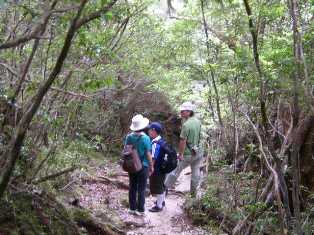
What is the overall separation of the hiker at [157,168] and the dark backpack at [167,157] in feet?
0.15

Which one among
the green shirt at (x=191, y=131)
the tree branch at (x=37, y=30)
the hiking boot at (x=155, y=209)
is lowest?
the hiking boot at (x=155, y=209)

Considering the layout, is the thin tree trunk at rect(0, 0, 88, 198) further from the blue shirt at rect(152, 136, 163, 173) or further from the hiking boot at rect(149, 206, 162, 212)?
the hiking boot at rect(149, 206, 162, 212)

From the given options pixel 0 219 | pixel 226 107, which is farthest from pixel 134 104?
pixel 0 219

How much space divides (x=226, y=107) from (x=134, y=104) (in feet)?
24.2

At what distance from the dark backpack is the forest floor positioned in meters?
0.99

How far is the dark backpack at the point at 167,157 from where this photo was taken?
9.34 m

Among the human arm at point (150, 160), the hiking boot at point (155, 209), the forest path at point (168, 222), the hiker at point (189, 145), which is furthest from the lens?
the hiker at point (189, 145)

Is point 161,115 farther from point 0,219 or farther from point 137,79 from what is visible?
point 0,219

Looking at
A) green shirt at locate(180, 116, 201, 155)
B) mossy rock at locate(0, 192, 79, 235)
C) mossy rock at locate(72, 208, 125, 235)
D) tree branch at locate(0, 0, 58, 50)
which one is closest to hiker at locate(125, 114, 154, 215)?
green shirt at locate(180, 116, 201, 155)

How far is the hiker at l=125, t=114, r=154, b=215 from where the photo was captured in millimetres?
8609

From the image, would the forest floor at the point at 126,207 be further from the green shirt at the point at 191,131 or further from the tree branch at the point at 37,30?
the tree branch at the point at 37,30

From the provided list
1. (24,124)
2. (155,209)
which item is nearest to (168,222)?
(155,209)

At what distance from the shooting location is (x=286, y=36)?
7.17 meters

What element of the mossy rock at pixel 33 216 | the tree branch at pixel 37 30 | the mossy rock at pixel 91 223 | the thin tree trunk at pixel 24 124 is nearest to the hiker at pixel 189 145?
the mossy rock at pixel 91 223
